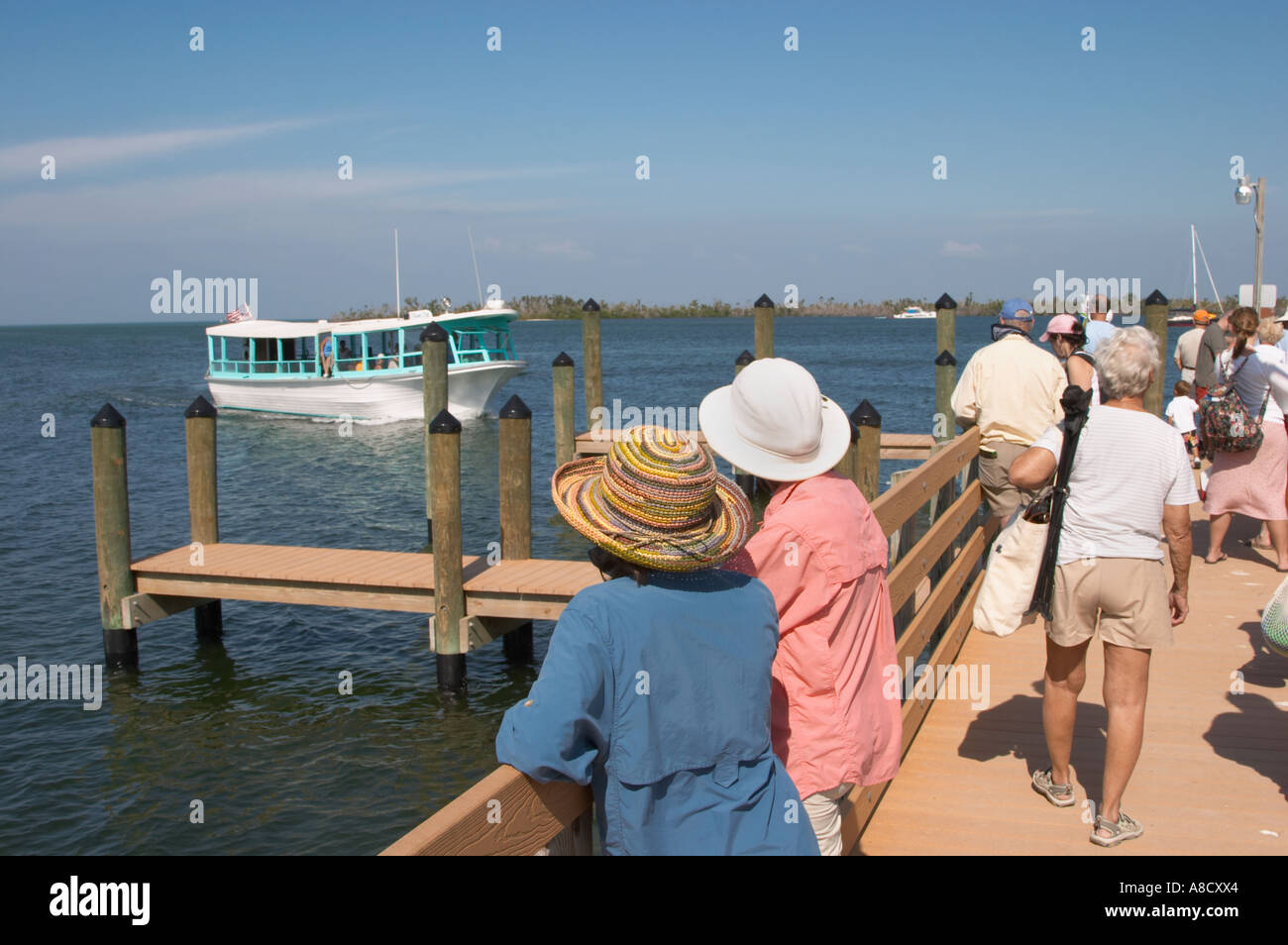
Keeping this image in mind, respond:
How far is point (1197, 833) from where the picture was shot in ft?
13.8

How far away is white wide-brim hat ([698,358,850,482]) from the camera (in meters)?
2.79

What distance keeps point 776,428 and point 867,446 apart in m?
5.70

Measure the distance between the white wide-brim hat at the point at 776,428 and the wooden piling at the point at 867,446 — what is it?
205 inches

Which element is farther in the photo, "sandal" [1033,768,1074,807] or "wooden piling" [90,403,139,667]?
"wooden piling" [90,403,139,667]

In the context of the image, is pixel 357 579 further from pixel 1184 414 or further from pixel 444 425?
pixel 1184 414

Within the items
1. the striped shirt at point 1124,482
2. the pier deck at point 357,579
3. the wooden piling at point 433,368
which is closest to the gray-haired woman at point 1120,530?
the striped shirt at point 1124,482

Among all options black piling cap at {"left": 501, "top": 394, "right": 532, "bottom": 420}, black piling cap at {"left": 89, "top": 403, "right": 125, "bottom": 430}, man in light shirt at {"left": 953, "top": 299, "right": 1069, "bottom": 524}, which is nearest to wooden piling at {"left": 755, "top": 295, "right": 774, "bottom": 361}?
black piling cap at {"left": 501, "top": 394, "right": 532, "bottom": 420}

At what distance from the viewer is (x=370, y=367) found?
3325cm

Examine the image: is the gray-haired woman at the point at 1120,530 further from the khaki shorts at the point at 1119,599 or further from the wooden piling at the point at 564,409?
the wooden piling at the point at 564,409

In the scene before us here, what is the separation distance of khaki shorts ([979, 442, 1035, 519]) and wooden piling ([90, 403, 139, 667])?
6765mm

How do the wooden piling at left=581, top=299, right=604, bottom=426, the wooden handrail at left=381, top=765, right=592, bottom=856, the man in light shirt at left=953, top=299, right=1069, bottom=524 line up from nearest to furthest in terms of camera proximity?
1. the wooden handrail at left=381, top=765, right=592, bottom=856
2. the man in light shirt at left=953, top=299, right=1069, bottom=524
3. the wooden piling at left=581, top=299, right=604, bottom=426

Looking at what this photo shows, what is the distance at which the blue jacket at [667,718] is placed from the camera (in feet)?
6.55

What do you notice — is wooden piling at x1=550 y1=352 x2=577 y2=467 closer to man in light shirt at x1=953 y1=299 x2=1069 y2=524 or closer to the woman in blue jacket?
man in light shirt at x1=953 y1=299 x2=1069 y2=524

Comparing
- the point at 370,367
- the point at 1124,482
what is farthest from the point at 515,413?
the point at 370,367
